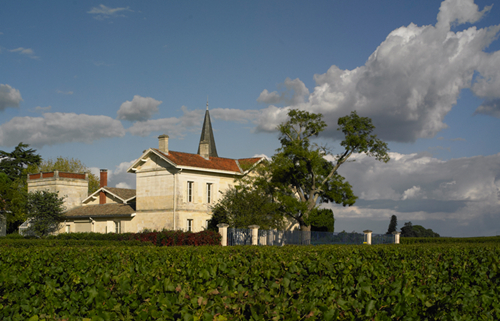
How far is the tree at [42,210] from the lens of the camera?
4016 centimetres

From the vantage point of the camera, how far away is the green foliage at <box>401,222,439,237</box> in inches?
2099

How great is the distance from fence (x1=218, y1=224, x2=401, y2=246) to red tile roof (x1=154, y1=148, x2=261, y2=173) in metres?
8.55

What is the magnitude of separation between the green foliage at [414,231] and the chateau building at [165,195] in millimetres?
23588

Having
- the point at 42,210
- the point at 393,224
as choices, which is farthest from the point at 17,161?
the point at 393,224

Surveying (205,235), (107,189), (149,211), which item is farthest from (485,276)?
(107,189)

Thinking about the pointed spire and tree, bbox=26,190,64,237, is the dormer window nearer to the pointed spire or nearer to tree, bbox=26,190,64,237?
tree, bbox=26,190,64,237

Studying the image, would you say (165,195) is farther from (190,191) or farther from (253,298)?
(253,298)

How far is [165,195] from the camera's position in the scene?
35.5 meters

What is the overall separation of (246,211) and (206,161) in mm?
6467

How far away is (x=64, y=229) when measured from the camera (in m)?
42.2

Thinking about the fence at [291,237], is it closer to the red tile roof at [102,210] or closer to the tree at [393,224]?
the red tile roof at [102,210]

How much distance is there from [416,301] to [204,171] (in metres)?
32.6

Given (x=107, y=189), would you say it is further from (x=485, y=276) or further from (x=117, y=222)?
(x=485, y=276)

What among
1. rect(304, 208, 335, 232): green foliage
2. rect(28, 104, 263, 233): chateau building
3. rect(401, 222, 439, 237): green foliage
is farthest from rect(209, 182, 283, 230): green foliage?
rect(401, 222, 439, 237): green foliage
